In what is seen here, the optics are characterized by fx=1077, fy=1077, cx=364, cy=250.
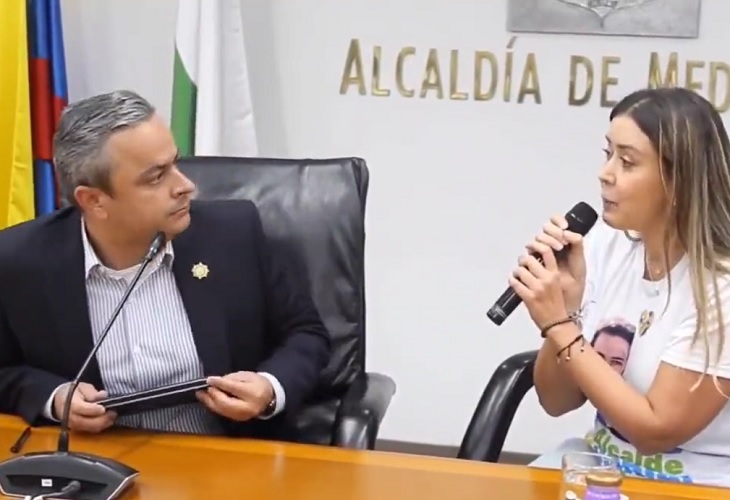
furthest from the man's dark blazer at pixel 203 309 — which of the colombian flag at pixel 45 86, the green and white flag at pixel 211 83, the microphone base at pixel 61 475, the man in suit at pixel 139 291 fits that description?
the colombian flag at pixel 45 86

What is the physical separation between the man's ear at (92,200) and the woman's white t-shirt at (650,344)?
33.9 inches

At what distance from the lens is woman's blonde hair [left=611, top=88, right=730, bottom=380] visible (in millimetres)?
1694

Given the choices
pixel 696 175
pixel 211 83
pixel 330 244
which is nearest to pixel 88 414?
pixel 330 244

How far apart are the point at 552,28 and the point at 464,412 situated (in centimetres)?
115

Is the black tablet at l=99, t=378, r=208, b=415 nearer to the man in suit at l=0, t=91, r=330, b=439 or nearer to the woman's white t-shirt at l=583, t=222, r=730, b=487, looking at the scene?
the man in suit at l=0, t=91, r=330, b=439

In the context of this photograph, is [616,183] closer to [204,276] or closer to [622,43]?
[204,276]

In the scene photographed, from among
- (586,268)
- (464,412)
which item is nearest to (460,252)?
(464,412)

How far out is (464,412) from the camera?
324cm

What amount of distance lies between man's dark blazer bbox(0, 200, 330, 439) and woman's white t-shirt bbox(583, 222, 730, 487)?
1.69 ft

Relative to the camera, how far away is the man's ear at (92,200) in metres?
1.87

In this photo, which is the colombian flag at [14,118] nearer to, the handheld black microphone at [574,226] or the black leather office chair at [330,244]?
the black leather office chair at [330,244]

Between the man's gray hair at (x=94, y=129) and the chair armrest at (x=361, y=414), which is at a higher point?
the man's gray hair at (x=94, y=129)

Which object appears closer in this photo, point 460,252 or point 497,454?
point 497,454

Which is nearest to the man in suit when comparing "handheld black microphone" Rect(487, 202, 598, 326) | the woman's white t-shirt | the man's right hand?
the man's right hand
